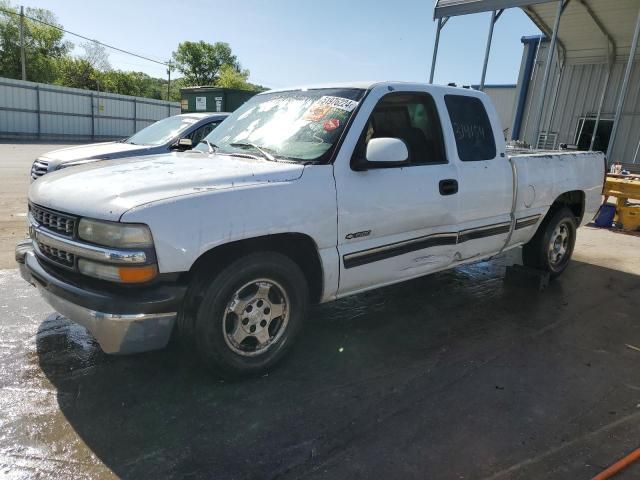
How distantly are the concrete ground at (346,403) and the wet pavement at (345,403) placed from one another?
0.01 meters

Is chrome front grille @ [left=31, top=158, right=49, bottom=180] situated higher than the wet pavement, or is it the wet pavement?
chrome front grille @ [left=31, top=158, right=49, bottom=180]

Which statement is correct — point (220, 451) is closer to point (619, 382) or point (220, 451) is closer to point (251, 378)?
point (251, 378)

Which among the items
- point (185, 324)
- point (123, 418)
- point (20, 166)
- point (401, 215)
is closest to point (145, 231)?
Result: point (185, 324)

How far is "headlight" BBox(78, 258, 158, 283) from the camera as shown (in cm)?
253

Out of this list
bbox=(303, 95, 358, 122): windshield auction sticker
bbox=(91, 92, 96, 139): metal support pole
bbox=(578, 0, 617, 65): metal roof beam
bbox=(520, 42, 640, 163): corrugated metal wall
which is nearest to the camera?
bbox=(303, 95, 358, 122): windshield auction sticker

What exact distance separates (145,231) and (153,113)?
33.8 meters

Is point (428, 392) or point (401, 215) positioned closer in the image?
point (428, 392)

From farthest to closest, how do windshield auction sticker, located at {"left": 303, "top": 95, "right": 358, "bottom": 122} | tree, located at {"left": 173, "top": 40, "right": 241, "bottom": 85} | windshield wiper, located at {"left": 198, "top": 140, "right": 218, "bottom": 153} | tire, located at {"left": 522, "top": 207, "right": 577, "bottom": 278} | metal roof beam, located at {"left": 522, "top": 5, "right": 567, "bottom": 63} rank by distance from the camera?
tree, located at {"left": 173, "top": 40, "right": 241, "bottom": 85} < metal roof beam, located at {"left": 522, "top": 5, "right": 567, "bottom": 63} < tire, located at {"left": 522, "top": 207, "right": 577, "bottom": 278} < windshield wiper, located at {"left": 198, "top": 140, "right": 218, "bottom": 153} < windshield auction sticker, located at {"left": 303, "top": 95, "right": 358, "bottom": 122}

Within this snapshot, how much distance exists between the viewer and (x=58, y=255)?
2.83m

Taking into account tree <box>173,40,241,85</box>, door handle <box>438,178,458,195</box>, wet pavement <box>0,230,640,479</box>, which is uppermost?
tree <box>173,40,241,85</box>

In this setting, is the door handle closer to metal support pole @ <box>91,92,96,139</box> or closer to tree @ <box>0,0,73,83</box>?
metal support pole @ <box>91,92,96,139</box>

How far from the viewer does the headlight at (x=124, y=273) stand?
8.30 feet

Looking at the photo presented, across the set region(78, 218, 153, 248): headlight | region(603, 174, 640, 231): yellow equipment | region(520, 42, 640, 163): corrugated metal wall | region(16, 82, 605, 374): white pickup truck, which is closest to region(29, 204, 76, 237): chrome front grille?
region(16, 82, 605, 374): white pickup truck

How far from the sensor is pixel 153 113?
109ft
